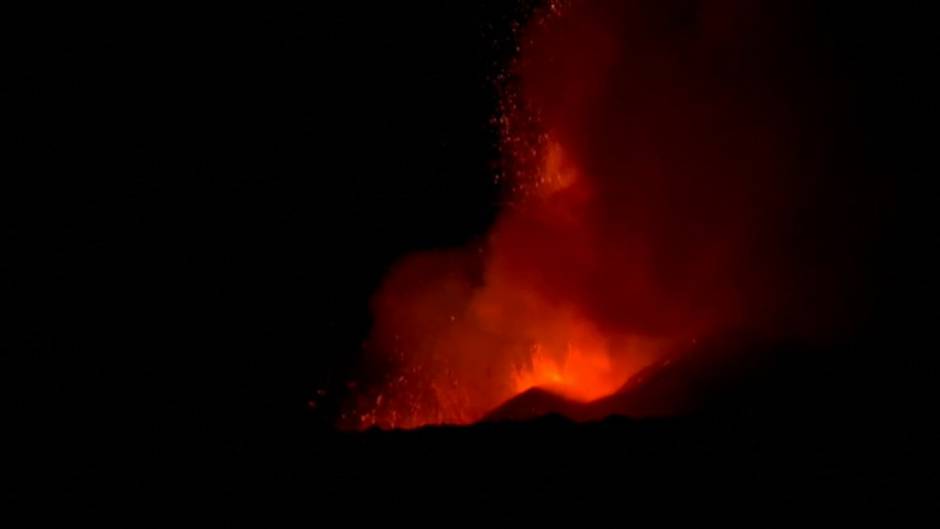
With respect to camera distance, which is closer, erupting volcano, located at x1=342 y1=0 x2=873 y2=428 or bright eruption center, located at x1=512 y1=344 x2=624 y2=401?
erupting volcano, located at x1=342 y1=0 x2=873 y2=428

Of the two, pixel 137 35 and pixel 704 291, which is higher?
pixel 137 35

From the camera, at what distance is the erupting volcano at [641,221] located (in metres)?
6.44

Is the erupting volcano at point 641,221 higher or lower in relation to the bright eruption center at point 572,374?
higher

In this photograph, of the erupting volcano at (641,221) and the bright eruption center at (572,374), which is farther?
the bright eruption center at (572,374)

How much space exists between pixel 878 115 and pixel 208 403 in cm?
640

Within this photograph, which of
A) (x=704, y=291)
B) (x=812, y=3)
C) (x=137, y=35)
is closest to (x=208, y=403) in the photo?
(x=137, y=35)

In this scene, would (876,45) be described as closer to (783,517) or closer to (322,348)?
(783,517)

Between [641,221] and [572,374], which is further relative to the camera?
[641,221]

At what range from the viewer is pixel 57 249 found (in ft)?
28.4

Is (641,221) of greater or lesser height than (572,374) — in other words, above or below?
above

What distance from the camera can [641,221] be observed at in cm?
754

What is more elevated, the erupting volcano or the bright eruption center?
the erupting volcano

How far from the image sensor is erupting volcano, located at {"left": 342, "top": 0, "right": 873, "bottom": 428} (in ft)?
21.1

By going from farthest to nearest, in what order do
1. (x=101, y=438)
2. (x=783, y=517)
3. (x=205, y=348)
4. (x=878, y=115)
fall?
(x=205, y=348) → (x=878, y=115) → (x=101, y=438) → (x=783, y=517)
